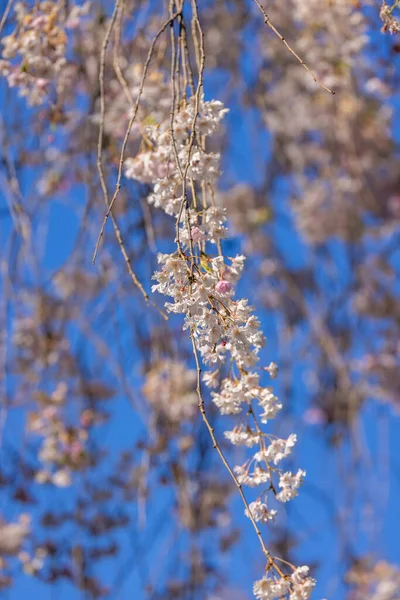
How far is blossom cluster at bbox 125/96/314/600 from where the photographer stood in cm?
114

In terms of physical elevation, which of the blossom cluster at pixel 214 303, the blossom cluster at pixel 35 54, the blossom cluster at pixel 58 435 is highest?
the blossom cluster at pixel 58 435

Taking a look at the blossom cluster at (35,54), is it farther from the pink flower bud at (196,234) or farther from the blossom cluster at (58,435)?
the blossom cluster at (58,435)

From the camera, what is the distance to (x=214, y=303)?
1.16 meters

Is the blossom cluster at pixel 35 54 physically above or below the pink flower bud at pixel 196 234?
above

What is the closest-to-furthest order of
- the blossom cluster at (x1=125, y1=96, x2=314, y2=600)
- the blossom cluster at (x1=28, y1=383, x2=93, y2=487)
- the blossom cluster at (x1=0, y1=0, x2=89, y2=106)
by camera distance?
the blossom cluster at (x1=125, y1=96, x2=314, y2=600), the blossom cluster at (x1=0, y1=0, x2=89, y2=106), the blossom cluster at (x1=28, y1=383, x2=93, y2=487)

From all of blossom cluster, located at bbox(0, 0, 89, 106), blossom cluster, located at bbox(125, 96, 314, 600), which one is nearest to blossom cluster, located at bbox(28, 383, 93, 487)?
blossom cluster, located at bbox(0, 0, 89, 106)

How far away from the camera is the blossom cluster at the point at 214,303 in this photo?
1.14m

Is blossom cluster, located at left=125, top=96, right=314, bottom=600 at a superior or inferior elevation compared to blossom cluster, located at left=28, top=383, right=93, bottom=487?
inferior

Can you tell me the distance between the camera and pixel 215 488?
11.9 ft

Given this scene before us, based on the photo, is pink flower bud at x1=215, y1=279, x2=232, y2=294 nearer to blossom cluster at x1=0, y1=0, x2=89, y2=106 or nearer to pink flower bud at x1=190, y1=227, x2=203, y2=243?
pink flower bud at x1=190, y1=227, x2=203, y2=243

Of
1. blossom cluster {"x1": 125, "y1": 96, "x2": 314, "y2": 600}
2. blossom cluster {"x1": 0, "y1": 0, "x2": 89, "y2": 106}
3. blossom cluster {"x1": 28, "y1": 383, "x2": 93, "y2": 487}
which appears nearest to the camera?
blossom cluster {"x1": 125, "y1": 96, "x2": 314, "y2": 600}

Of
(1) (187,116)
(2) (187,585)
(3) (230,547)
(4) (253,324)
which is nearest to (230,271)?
(4) (253,324)

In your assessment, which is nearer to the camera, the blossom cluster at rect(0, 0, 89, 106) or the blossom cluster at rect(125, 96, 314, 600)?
the blossom cluster at rect(125, 96, 314, 600)

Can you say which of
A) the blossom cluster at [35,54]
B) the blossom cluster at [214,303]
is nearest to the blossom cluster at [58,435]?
the blossom cluster at [35,54]
